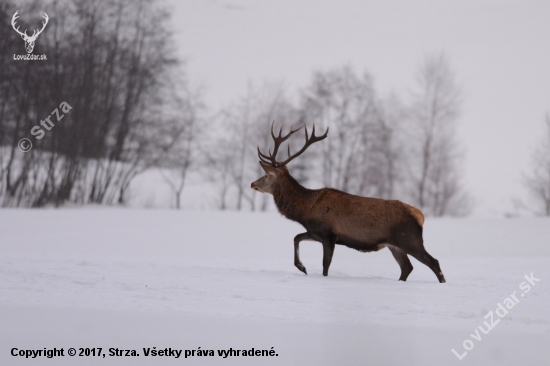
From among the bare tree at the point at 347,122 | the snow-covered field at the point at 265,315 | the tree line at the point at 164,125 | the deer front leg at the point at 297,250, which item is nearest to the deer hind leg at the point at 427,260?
the snow-covered field at the point at 265,315

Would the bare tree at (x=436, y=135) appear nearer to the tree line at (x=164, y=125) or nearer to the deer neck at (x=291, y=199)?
the tree line at (x=164, y=125)

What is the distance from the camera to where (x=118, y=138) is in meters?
26.3

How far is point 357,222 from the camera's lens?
8.58 meters

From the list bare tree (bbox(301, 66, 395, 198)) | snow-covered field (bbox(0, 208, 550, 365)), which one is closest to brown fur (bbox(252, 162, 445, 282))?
snow-covered field (bbox(0, 208, 550, 365))

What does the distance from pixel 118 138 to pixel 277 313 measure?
2214cm

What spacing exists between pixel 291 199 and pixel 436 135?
24.2 metres

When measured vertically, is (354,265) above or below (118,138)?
below

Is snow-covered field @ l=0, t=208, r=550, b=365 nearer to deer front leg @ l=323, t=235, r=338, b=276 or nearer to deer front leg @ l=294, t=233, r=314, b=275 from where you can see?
deer front leg @ l=323, t=235, r=338, b=276

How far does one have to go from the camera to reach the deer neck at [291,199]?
29.7ft

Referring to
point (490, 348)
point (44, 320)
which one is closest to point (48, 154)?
point (44, 320)

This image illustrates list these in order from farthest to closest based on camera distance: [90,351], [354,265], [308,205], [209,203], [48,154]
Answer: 1. [209,203]
2. [48,154]
3. [354,265]
4. [308,205]
5. [90,351]

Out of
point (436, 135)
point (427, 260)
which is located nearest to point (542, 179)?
point (436, 135)

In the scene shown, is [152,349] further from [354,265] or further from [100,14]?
[100,14]

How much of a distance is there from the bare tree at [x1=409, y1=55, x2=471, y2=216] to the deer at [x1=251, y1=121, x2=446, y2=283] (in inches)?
935
